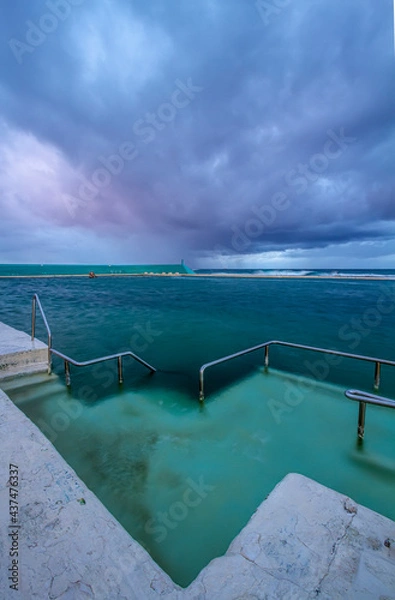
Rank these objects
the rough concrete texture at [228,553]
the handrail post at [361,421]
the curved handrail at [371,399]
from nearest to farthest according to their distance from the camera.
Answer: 1. the rough concrete texture at [228,553]
2. the curved handrail at [371,399]
3. the handrail post at [361,421]

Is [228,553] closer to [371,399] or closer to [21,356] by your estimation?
[371,399]

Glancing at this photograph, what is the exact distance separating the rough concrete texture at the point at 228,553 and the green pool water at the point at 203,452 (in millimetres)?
305

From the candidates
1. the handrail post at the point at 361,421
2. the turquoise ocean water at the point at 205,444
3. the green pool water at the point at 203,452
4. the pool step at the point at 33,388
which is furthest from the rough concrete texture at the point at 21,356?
the handrail post at the point at 361,421

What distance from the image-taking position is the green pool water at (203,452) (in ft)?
7.06

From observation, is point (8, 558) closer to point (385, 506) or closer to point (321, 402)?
point (385, 506)

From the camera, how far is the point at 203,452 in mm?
3000

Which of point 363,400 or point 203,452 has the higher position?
point 363,400

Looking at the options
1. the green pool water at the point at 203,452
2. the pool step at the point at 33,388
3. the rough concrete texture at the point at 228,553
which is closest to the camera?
the rough concrete texture at the point at 228,553

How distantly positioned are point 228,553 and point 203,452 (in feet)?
4.72

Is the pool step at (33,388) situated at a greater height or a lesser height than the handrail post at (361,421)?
lesser

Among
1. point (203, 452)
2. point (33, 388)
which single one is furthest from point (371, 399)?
point (33, 388)

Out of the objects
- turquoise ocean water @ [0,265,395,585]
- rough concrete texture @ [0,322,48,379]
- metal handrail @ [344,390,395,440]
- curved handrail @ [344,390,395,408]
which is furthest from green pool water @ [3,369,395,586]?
curved handrail @ [344,390,395,408]

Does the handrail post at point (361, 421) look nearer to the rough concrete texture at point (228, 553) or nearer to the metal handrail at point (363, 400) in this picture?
the metal handrail at point (363, 400)

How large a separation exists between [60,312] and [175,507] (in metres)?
15.0
